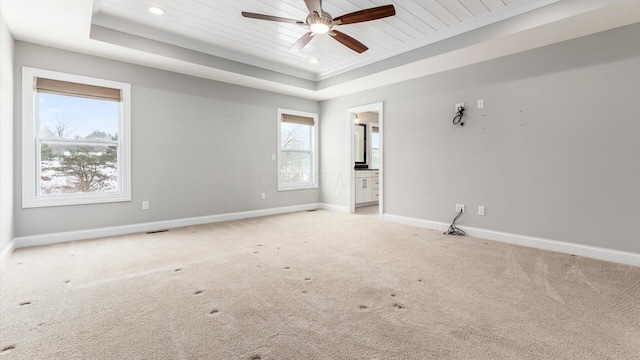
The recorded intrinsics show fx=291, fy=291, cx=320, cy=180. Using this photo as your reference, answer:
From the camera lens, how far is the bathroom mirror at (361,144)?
7.64 metres

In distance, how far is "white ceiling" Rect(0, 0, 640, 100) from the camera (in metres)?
2.85

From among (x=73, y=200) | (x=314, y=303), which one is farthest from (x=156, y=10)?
(x=314, y=303)

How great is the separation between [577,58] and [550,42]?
0.33 m

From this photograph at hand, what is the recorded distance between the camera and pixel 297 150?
6.24m

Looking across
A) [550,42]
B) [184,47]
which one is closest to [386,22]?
[550,42]

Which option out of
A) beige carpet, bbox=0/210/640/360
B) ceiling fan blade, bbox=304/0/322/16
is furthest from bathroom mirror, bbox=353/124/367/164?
ceiling fan blade, bbox=304/0/322/16

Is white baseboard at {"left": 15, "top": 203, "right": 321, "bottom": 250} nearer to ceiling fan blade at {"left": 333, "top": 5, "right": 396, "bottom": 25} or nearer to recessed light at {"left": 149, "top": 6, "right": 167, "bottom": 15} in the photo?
recessed light at {"left": 149, "top": 6, "right": 167, "bottom": 15}

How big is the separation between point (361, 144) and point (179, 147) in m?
4.60

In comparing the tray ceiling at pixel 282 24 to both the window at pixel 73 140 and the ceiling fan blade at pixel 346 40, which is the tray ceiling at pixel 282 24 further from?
the window at pixel 73 140

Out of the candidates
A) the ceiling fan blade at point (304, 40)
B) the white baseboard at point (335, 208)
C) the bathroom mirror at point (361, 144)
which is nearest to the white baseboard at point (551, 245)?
the white baseboard at point (335, 208)

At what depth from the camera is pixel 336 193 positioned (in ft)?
20.4

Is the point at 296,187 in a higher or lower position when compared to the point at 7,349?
higher

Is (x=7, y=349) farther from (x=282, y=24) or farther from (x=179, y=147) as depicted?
(x=282, y=24)

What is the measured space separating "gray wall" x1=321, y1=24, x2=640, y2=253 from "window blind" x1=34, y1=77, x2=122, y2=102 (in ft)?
13.9
